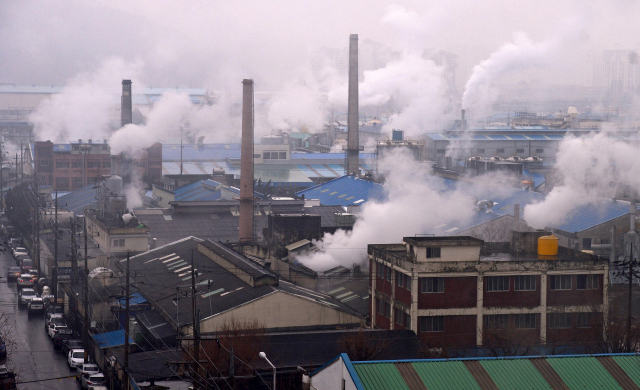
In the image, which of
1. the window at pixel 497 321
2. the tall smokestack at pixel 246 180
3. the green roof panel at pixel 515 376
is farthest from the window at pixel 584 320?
the tall smokestack at pixel 246 180

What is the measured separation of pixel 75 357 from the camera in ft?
72.7

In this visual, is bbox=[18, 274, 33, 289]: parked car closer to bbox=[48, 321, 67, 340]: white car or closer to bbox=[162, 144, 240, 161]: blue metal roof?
bbox=[48, 321, 67, 340]: white car

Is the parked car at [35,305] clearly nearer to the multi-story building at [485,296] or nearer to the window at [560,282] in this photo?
the multi-story building at [485,296]

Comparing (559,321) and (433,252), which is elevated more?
(433,252)

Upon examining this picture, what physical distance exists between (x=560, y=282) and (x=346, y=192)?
2310cm

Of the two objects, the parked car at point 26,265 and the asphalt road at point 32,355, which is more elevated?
the parked car at point 26,265

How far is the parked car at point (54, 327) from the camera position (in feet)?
81.4

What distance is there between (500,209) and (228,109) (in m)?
45.0

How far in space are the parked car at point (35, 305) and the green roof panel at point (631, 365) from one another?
2110 cm

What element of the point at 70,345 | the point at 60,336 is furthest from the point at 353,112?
the point at 70,345

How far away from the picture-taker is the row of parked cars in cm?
2030

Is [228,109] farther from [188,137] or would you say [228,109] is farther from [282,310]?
[282,310]

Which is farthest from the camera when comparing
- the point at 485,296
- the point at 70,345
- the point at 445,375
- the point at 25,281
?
the point at 25,281

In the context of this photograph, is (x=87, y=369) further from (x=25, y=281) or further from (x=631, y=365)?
(x=631, y=365)
